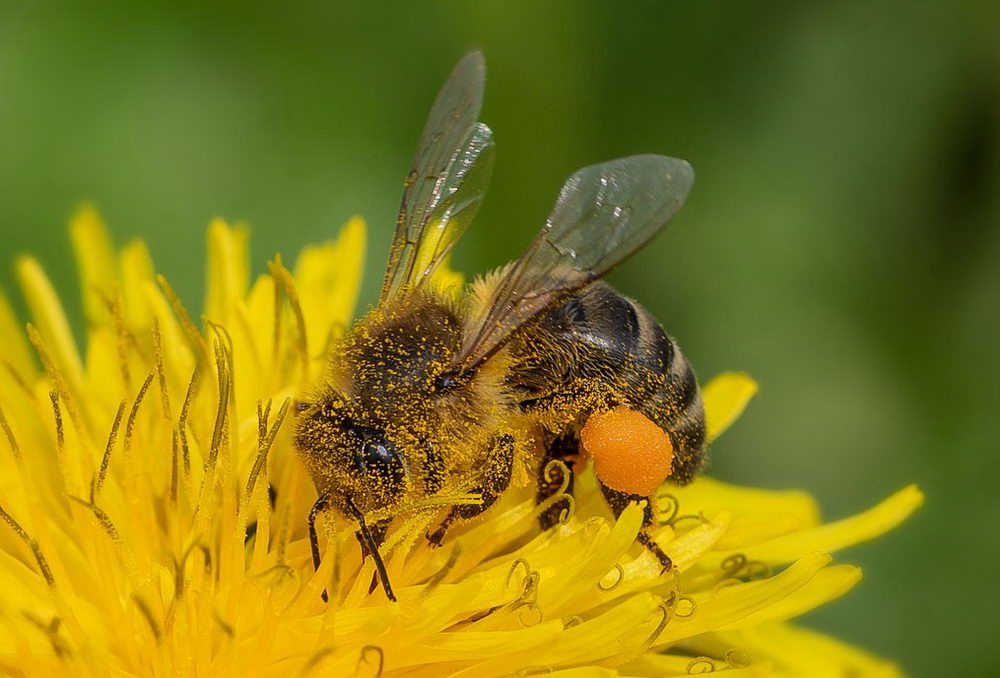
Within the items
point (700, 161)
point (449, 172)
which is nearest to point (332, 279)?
point (449, 172)

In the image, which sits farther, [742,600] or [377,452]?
[742,600]

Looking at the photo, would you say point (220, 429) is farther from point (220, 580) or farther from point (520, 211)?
point (520, 211)

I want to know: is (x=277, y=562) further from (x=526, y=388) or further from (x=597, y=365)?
(x=597, y=365)

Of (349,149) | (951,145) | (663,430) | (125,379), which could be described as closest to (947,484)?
(951,145)

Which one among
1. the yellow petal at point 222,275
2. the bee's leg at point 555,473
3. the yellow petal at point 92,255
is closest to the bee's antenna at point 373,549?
the bee's leg at point 555,473

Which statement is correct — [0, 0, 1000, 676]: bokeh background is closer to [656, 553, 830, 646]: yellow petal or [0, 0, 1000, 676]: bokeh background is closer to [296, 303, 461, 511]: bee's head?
[656, 553, 830, 646]: yellow petal

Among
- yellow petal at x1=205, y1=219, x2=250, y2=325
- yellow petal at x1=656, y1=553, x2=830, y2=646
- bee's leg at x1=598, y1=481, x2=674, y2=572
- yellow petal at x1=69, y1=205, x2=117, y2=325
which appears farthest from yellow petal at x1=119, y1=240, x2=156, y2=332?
yellow petal at x1=656, y1=553, x2=830, y2=646

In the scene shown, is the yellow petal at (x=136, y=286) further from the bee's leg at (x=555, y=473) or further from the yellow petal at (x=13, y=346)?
the bee's leg at (x=555, y=473)
